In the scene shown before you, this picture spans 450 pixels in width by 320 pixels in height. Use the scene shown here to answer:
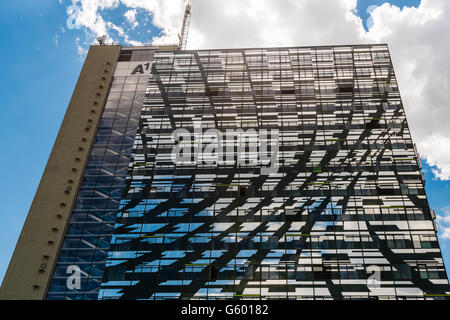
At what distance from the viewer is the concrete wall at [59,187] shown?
144 ft

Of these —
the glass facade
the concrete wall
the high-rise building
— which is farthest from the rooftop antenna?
the glass facade

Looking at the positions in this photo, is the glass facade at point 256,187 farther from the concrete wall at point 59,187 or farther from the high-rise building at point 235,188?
the concrete wall at point 59,187

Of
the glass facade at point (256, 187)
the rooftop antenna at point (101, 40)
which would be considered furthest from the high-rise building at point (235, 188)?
the rooftop antenna at point (101, 40)

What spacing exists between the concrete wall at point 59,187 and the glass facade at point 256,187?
137cm

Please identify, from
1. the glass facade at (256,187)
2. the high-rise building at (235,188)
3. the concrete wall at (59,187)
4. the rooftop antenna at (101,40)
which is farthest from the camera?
the rooftop antenna at (101,40)

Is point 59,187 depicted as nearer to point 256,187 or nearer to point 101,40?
point 256,187

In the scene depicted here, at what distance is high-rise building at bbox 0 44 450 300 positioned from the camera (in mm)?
40219

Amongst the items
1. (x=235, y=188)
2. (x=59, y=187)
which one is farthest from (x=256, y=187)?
(x=59, y=187)

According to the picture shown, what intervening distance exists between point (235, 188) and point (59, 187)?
75.9 ft

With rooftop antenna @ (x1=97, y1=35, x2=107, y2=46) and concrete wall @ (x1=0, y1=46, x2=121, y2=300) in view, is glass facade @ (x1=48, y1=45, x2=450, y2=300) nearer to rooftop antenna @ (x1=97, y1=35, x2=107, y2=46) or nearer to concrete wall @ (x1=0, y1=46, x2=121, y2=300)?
concrete wall @ (x1=0, y1=46, x2=121, y2=300)

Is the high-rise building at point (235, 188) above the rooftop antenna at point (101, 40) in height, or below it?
below

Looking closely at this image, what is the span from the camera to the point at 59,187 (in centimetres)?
5034

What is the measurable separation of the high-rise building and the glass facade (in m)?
0.16
